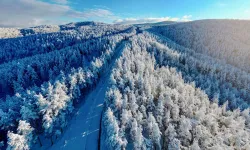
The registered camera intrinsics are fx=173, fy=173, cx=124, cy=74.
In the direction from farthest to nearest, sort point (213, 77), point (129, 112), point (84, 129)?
point (213, 77)
point (84, 129)
point (129, 112)

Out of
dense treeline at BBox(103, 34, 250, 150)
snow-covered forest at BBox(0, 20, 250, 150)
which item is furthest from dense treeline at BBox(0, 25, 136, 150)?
dense treeline at BBox(103, 34, 250, 150)

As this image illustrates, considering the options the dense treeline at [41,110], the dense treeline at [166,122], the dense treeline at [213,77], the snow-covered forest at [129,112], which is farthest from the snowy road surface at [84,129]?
the dense treeline at [213,77]

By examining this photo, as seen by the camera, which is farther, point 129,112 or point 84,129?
point 84,129

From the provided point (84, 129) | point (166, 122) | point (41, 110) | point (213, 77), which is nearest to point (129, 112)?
point (166, 122)

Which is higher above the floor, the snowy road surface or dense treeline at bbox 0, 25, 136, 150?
dense treeline at bbox 0, 25, 136, 150

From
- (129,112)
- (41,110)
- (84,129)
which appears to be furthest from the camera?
(84,129)

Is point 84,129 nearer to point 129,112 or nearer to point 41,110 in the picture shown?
point 41,110

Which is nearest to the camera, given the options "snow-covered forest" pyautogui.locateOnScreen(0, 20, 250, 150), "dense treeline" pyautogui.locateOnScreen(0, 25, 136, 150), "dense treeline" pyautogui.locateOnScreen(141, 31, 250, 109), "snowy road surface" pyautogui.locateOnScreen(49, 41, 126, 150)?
"snow-covered forest" pyautogui.locateOnScreen(0, 20, 250, 150)

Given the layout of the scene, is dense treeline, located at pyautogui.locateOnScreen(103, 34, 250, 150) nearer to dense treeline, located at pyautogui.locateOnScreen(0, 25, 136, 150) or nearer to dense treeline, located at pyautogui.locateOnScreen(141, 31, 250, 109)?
dense treeline, located at pyautogui.locateOnScreen(0, 25, 136, 150)

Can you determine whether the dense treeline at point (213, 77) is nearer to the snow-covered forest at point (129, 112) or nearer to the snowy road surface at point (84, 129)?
the snow-covered forest at point (129, 112)

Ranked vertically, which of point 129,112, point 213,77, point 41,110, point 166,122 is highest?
point 41,110
